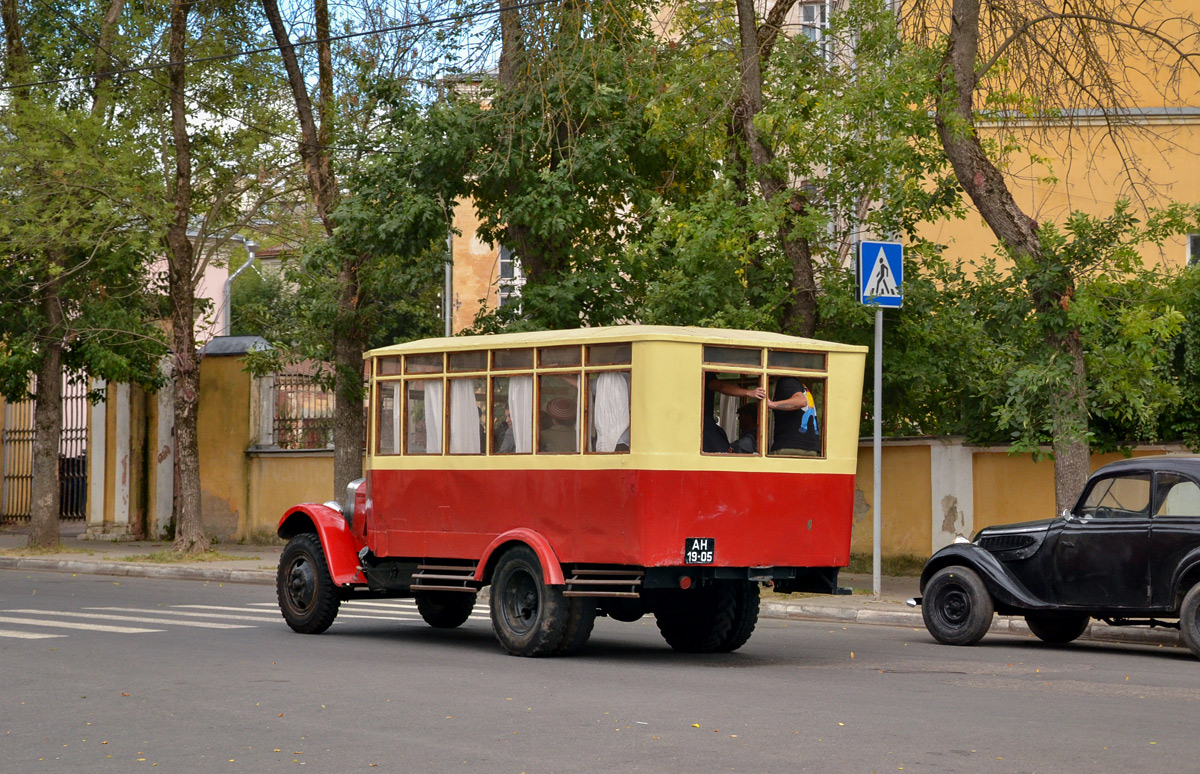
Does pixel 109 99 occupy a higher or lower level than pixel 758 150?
higher

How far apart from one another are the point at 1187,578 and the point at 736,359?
394 centimetres

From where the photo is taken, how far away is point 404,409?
44.8 feet

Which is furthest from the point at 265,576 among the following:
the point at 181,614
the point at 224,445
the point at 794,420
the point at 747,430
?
the point at 794,420

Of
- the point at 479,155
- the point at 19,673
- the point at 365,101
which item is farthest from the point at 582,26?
the point at 19,673

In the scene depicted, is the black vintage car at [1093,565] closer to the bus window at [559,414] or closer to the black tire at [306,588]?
the bus window at [559,414]

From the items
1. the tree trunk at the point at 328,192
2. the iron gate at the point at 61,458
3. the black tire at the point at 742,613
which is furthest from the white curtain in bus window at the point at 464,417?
the iron gate at the point at 61,458

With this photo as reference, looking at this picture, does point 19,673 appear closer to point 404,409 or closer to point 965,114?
point 404,409

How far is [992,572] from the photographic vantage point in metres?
13.0

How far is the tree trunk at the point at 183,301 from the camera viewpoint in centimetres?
2331

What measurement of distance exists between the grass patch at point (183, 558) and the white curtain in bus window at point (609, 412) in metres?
13.2

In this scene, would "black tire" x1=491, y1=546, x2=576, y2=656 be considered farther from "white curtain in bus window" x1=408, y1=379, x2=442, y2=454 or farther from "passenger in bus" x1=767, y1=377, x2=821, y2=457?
"passenger in bus" x1=767, y1=377, x2=821, y2=457

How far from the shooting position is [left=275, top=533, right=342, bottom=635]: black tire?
13852 millimetres

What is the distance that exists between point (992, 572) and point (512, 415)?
4.33 m

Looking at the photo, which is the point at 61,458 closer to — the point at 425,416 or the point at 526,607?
the point at 425,416
